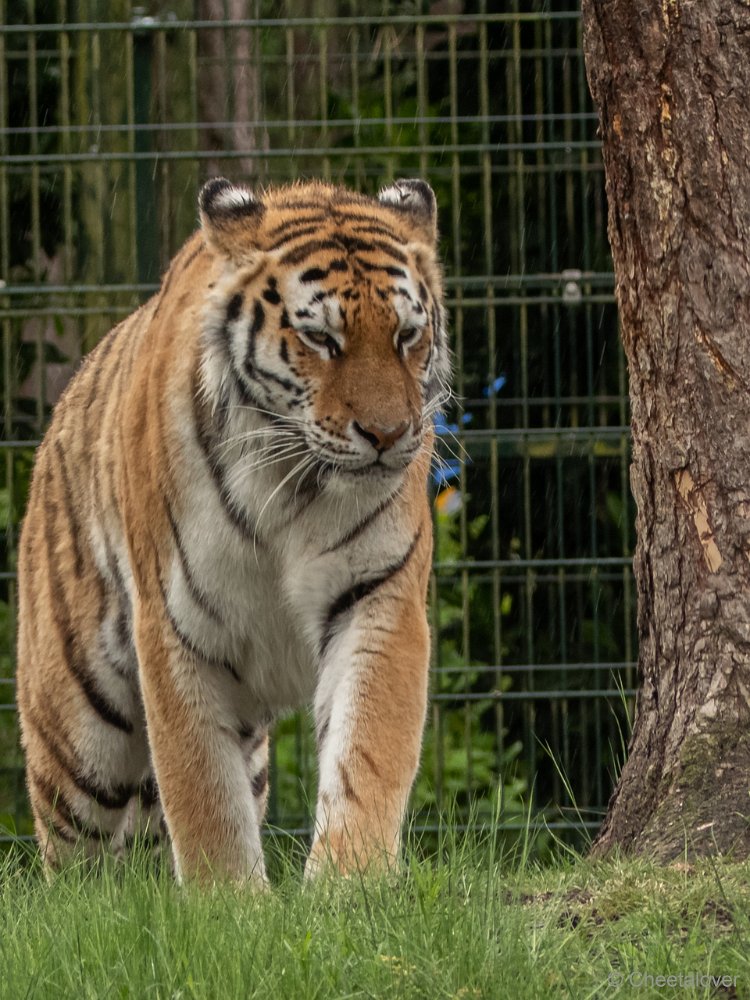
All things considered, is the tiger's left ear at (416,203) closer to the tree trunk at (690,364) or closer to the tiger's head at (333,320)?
the tiger's head at (333,320)

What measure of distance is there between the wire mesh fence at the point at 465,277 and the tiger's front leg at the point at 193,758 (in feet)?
4.65

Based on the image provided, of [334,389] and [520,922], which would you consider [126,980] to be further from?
[334,389]

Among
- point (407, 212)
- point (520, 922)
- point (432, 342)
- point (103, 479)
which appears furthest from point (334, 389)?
point (520, 922)

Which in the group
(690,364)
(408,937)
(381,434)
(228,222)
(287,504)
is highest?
(228,222)

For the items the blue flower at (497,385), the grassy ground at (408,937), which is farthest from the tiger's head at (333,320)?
the blue flower at (497,385)

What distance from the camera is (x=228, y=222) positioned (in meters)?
3.80

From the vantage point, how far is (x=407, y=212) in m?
3.97

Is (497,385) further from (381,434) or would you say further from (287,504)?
(381,434)

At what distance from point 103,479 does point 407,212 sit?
3.53ft

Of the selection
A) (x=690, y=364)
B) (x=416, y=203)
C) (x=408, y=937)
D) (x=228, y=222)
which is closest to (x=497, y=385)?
(x=416, y=203)

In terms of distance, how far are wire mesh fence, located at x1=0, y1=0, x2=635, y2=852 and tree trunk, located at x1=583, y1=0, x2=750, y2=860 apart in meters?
1.80

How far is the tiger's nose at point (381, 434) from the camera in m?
3.48

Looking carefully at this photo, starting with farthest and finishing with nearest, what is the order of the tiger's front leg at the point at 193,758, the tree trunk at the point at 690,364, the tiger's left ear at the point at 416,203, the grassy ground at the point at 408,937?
the tiger's left ear at the point at 416,203
the tiger's front leg at the point at 193,758
the tree trunk at the point at 690,364
the grassy ground at the point at 408,937

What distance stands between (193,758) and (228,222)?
121 centimetres
